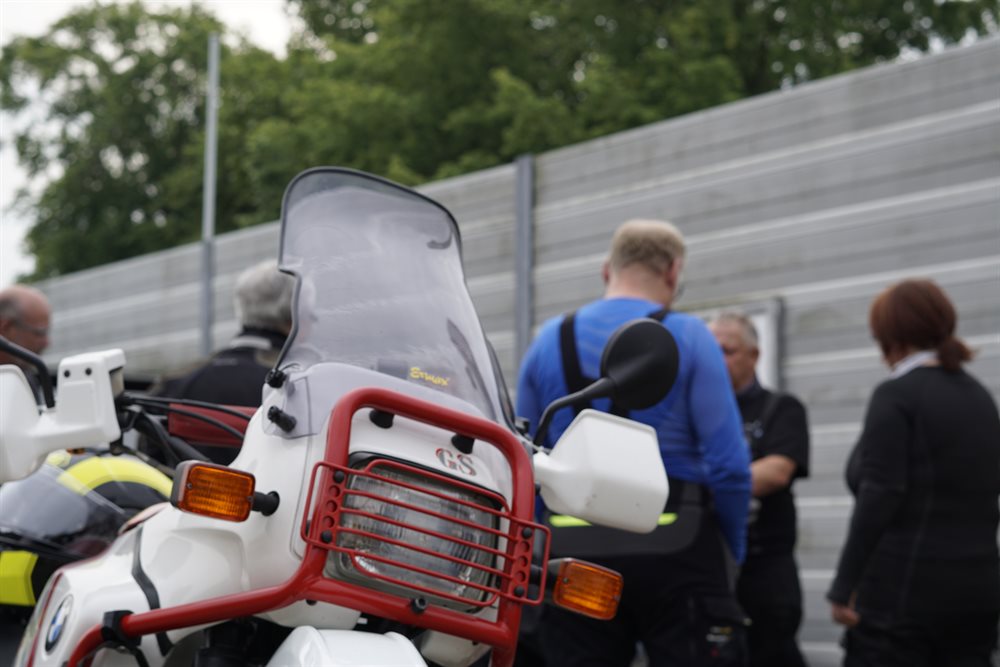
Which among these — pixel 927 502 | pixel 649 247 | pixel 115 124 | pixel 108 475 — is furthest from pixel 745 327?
pixel 115 124

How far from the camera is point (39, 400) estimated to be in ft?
8.93

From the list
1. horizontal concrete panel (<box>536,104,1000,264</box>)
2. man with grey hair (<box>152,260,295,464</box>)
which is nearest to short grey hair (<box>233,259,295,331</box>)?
man with grey hair (<box>152,260,295,464</box>)

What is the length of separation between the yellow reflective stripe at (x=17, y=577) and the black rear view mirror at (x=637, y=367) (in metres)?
1.04

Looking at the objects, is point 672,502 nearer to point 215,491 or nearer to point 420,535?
point 420,535

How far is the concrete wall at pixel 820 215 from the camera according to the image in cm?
588

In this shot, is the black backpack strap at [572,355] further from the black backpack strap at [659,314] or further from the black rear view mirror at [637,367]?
the black rear view mirror at [637,367]

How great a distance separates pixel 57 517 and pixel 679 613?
67.2 inches

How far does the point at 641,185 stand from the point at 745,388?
1.65 metres

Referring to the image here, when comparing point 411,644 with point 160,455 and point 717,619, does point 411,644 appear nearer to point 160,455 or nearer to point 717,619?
point 160,455

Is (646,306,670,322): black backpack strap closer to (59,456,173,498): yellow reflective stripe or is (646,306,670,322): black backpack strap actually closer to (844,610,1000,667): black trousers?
(844,610,1000,667): black trousers

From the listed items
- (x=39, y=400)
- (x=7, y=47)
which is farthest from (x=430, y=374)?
(x=7, y=47)

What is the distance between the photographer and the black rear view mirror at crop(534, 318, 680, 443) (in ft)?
9.05

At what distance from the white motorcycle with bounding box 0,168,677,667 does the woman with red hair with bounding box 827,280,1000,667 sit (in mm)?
2129

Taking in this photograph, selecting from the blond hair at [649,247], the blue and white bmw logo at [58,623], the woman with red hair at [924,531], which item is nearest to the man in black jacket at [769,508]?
the woman with red hair at [924,531]
